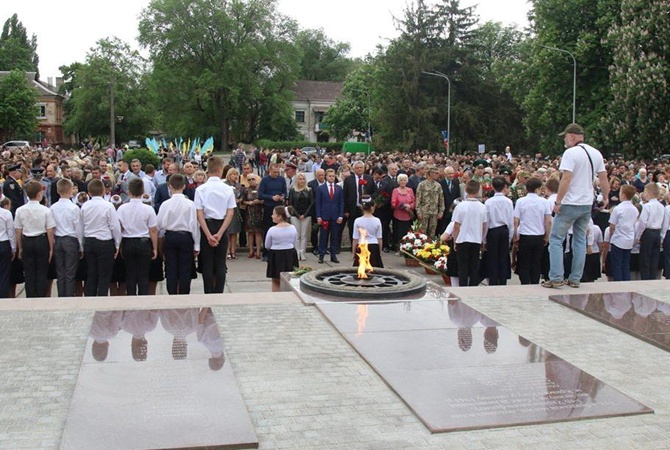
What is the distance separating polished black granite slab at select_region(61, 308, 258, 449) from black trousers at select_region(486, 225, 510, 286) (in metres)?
4.77

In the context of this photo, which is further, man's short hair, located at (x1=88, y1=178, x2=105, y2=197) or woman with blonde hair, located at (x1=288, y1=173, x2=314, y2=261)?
woman with blonde hair, located at (x1=288, y1=173, x2=314, y2=261)

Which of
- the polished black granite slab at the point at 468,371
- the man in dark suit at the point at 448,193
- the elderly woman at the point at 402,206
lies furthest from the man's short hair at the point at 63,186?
the man in dark suit at the point at 448,193

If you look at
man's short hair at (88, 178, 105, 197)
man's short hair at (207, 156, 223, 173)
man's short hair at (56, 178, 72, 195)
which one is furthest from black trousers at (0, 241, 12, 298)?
man's short hair at (207, 156, 223, 173)

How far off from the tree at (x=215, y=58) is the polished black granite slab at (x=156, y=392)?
227ft

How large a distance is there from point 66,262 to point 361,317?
4.19m

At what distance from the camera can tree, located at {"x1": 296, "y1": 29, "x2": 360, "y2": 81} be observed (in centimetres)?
12544

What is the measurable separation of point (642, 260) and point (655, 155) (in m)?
26.4

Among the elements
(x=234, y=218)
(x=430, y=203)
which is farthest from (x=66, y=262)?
(x=430, y=203)

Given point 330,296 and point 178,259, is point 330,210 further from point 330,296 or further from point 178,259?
point 330,296

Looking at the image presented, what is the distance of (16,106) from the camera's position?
70.1 m

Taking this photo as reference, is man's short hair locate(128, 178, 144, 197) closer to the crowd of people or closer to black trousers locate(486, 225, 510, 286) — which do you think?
the crowd of people

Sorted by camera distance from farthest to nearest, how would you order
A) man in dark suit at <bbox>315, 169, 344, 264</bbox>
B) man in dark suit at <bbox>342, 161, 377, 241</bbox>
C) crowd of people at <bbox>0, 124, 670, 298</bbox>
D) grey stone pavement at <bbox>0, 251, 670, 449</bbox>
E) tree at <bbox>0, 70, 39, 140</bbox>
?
tree at <bbox>0, 70, 39, 140</bbox> → man in dark suit at <bbox>342, 161, 377, 241</bbox> → man in dark suit at <bbox>315, 169, 344, 264</bbox> → crowd of people at <bbox>0, 124, 670, 298</bbox> → grey stone pavement at <bbox>0, 251, 670, 449</bbox>

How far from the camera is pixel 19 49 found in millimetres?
112125

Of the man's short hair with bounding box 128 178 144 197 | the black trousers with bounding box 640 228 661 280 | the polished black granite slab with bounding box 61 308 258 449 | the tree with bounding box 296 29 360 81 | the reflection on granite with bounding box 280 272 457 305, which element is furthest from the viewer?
the tree with bounding box 296 29 360 81
